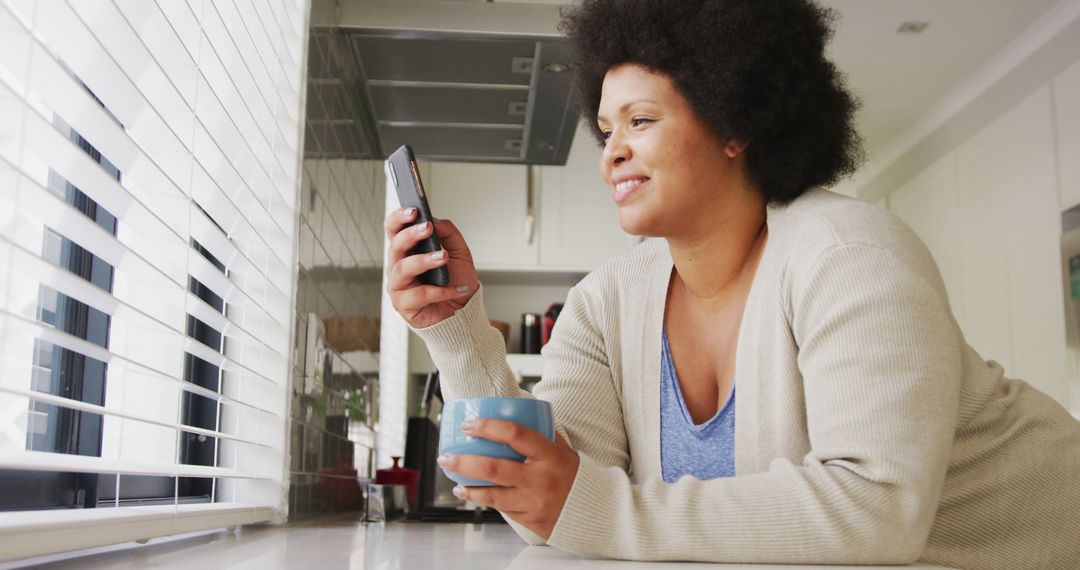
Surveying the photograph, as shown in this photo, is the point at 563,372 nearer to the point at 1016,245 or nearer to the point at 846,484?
the point at 846,484

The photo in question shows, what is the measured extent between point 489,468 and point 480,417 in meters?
0.05

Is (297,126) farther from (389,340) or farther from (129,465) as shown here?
(389,340)

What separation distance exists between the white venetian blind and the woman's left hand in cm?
27

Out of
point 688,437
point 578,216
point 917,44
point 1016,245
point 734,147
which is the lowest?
point 688,437

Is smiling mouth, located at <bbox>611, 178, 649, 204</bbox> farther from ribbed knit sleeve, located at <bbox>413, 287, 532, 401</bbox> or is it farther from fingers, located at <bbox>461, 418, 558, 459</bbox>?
fingers, located at <bbox>461, 418, 558, 459</bbox>

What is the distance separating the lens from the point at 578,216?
13.5ft

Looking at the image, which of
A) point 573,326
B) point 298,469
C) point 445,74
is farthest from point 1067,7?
point 298,469

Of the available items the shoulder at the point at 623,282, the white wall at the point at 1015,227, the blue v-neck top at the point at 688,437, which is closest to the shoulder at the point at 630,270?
the shoulder at the point at 623,282

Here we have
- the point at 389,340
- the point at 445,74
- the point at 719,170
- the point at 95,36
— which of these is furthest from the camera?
the point at 389,340

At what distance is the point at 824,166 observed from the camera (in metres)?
1.21

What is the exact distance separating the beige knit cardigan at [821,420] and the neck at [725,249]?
0.05m

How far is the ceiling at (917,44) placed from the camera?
2893mm

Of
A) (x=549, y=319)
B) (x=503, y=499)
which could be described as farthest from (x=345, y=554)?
(x=549, y=319)

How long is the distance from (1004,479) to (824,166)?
1.54ft
